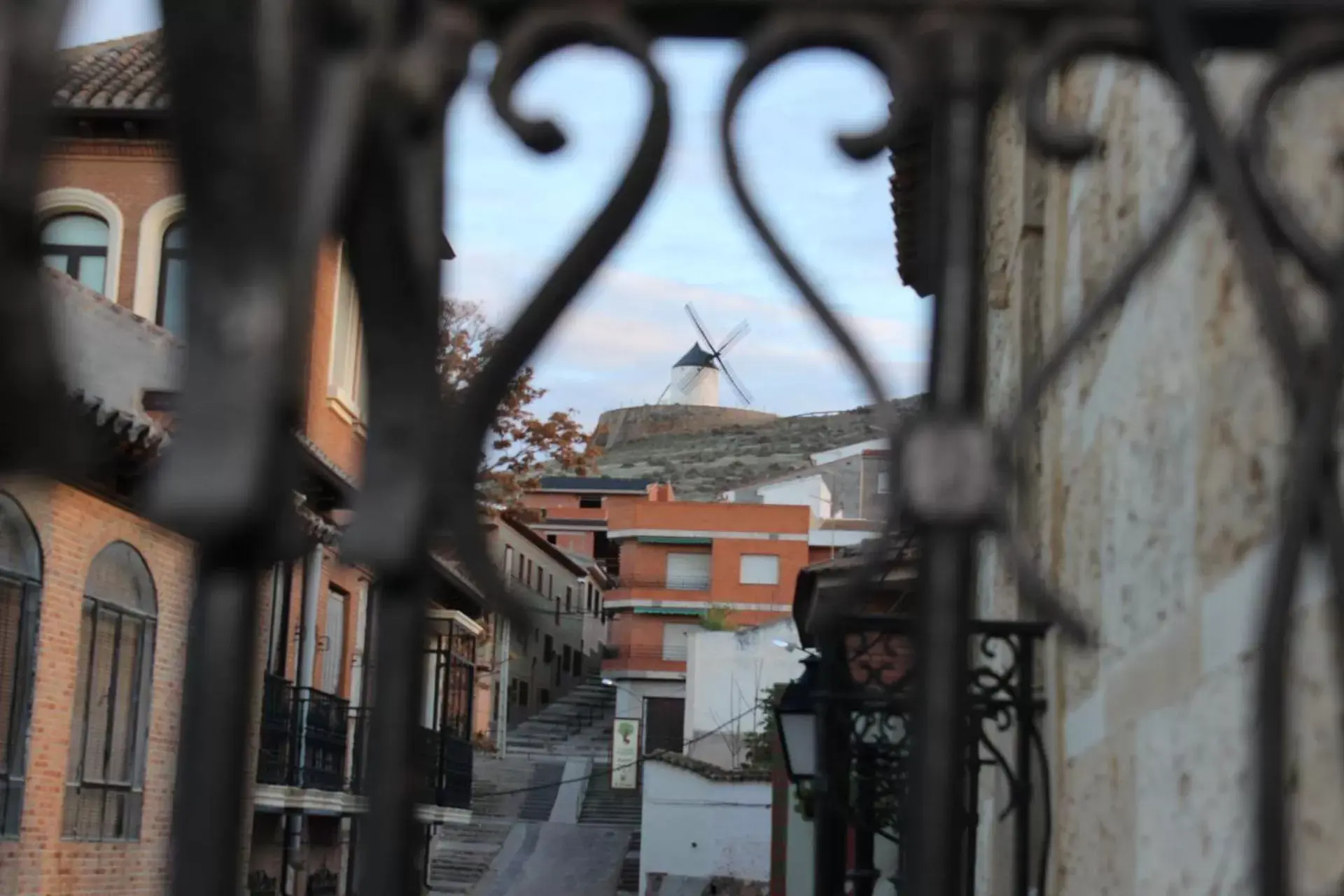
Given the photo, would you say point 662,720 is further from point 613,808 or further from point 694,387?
point 694,387

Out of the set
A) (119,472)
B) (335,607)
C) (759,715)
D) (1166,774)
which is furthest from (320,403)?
(759,715)

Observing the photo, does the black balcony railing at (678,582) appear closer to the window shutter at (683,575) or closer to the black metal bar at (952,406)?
the window shutter at (683,575)

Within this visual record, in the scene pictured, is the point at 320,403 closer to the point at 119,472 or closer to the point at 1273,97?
the point at 119,472

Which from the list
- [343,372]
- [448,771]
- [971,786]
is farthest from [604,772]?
[971,786]

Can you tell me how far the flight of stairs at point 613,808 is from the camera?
129 feet

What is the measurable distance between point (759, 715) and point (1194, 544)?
35.9m

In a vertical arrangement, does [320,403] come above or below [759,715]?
above

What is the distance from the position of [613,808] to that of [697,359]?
57.1 m

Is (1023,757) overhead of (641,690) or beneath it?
beneath

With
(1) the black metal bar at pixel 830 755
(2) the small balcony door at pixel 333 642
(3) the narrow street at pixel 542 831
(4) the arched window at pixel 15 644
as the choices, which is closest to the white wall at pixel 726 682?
(3) the narrow street at pixel 542 831

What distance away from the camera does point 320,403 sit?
63.4 feet

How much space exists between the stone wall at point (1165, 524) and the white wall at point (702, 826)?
91.9 feet

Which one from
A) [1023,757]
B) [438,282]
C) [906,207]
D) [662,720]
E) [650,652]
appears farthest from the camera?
[650,652]

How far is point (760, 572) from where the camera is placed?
50.3m
